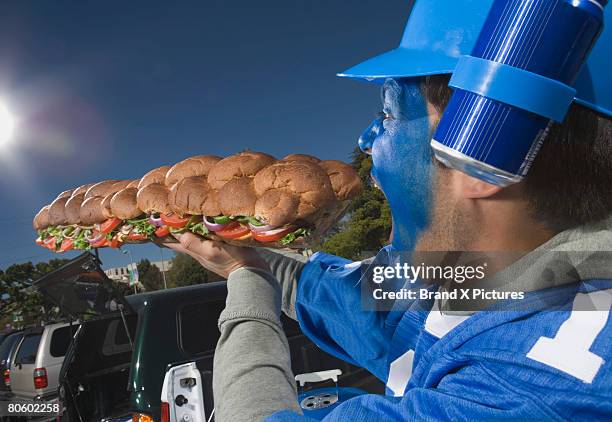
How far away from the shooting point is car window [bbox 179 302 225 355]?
4.96 meters

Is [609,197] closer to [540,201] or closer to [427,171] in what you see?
[540,201]

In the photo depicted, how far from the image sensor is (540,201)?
3.04 ft

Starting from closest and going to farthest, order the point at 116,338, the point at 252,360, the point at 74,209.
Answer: the point at 252,360 < the point at 74,209 < the point at 116,338

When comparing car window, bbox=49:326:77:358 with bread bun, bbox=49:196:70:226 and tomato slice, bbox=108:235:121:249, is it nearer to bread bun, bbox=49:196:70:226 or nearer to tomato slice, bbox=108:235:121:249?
bread bun, bbox=49:196:70:226

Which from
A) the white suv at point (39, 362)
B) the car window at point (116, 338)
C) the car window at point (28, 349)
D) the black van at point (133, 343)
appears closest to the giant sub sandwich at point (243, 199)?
the black van at point (133, 343)

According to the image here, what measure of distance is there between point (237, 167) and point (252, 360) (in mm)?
1271

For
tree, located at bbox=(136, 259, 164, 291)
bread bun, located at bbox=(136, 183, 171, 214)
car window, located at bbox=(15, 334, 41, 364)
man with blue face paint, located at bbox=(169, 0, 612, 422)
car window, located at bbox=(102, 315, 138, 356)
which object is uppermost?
man with blue face paint, located at bbox=(169, 0, 612, 422)

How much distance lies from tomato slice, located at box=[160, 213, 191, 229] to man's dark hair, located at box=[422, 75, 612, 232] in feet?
5.32

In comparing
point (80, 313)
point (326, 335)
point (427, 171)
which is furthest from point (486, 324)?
point (80, 313)

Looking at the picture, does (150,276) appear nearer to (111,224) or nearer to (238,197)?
(111,224)

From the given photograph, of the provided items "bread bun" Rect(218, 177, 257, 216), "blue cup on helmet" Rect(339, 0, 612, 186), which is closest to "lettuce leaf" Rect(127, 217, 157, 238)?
"bread bun" Rect(218, 177, 257, 216)

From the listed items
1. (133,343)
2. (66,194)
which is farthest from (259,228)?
(133,343)

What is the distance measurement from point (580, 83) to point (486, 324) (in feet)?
1.54

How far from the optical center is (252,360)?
3.89ft
